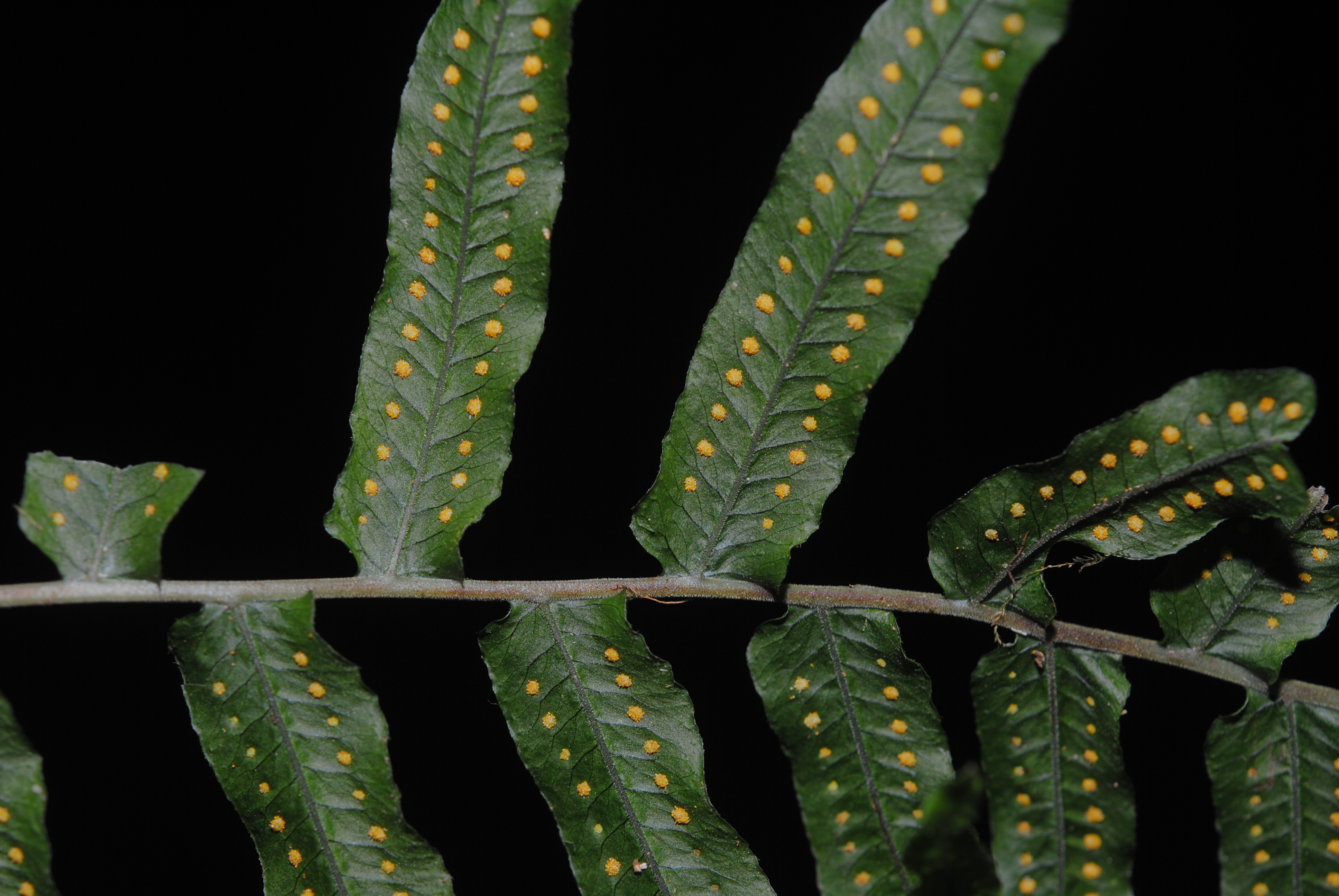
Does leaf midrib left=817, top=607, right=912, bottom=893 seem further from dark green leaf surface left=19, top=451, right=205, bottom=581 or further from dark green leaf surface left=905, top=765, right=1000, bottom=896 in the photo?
dark green leaf surface left=19, top=451, right=205, bottom=581

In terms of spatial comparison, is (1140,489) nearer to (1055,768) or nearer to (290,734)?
(1055,768)

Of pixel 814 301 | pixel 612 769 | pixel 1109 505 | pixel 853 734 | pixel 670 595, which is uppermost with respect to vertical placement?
pixel 814 301

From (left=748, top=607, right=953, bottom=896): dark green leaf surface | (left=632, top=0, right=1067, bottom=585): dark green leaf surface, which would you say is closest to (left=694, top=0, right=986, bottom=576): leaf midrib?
(left=632, top=0, right=1067, bottom=585): dark green leaf surface

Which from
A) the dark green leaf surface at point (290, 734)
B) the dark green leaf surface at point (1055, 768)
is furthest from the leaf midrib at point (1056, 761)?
the dark green leaf surface at point (290, 734)

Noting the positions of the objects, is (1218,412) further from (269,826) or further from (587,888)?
(269,826)

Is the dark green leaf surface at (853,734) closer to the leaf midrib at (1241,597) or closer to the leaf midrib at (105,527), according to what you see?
the leaf midrib at (1241,597)

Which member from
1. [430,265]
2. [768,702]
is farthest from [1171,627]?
[430,265]

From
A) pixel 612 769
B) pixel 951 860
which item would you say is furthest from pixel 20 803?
pixel 951 860
